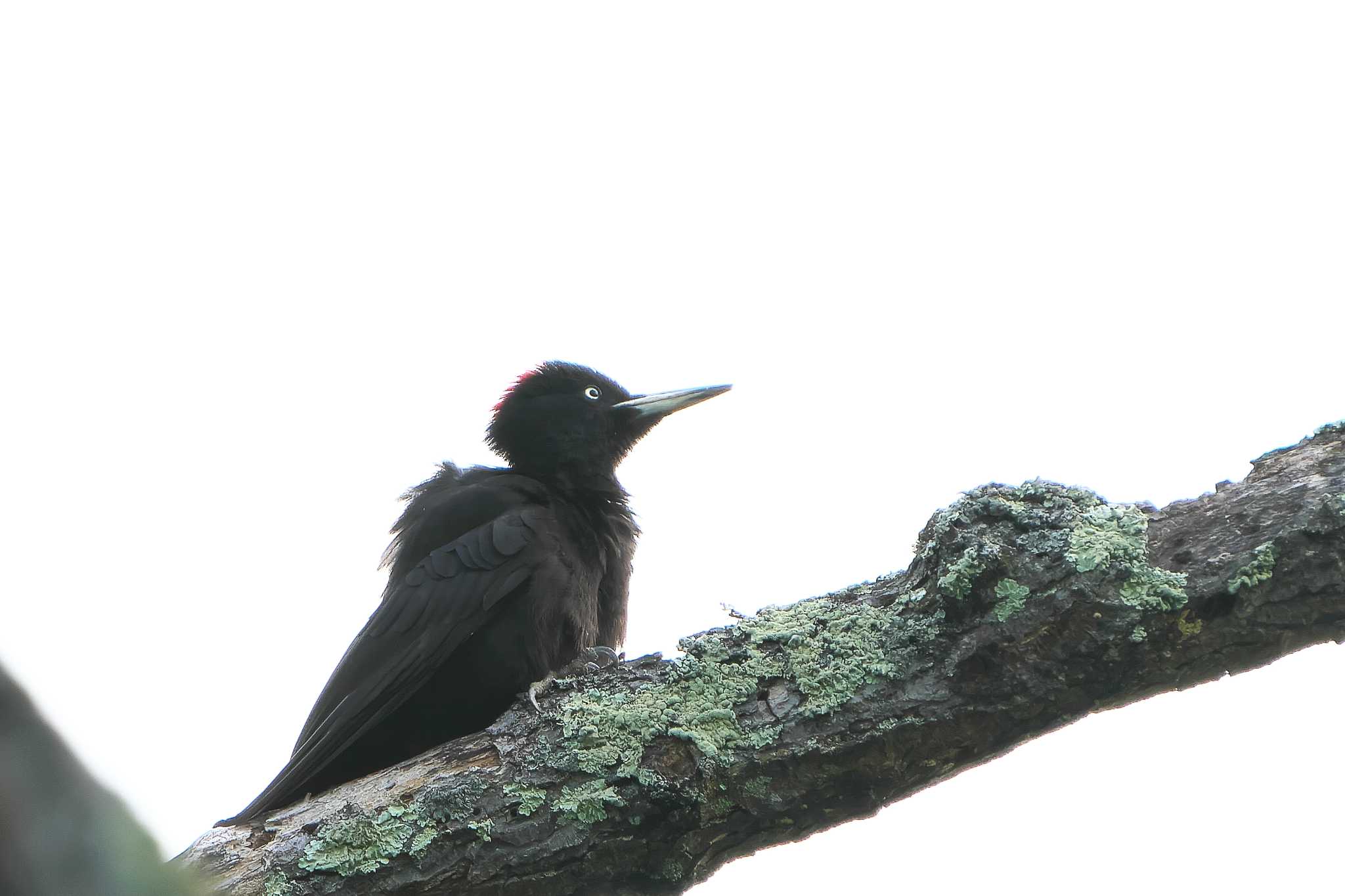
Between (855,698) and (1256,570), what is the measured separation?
3.11ft

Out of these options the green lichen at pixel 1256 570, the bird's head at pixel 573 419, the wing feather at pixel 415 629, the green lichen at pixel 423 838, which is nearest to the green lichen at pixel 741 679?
the green lichen at pixel 423 838

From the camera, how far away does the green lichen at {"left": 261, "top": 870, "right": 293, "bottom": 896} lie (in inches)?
122

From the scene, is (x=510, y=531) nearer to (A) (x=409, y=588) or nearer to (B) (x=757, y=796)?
(A) (x=409, y=588)

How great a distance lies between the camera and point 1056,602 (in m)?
2.91

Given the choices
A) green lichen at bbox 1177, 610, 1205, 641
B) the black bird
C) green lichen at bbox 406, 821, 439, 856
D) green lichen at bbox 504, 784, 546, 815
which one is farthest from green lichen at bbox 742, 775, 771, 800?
the black bird

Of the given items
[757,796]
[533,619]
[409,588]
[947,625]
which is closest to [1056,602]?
[947,625]

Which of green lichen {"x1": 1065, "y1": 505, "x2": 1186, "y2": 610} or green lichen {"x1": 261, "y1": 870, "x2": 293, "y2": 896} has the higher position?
green lichen {"x1": 1065, "y1": 505, "x2": 1186, "y2": 610}

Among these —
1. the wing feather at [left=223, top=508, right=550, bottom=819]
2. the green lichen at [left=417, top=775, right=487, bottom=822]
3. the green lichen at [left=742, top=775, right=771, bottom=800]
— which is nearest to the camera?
the green lichen at [left=742, top=775, right=771, bottom=800]

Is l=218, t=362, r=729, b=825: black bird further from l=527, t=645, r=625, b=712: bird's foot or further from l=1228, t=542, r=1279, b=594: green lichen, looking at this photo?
l=1228, t=542, r=1279, b=594: green lichen

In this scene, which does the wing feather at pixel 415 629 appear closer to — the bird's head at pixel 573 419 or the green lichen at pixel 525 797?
the bird's head at pixel 573 419

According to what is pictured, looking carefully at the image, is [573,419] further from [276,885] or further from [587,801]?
[276,885]

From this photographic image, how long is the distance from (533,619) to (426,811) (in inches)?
51.7

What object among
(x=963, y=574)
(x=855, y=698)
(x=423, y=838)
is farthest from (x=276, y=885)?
(x=963, y=574)

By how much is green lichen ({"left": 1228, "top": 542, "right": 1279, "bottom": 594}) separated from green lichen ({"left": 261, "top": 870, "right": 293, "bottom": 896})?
7.60 ft
